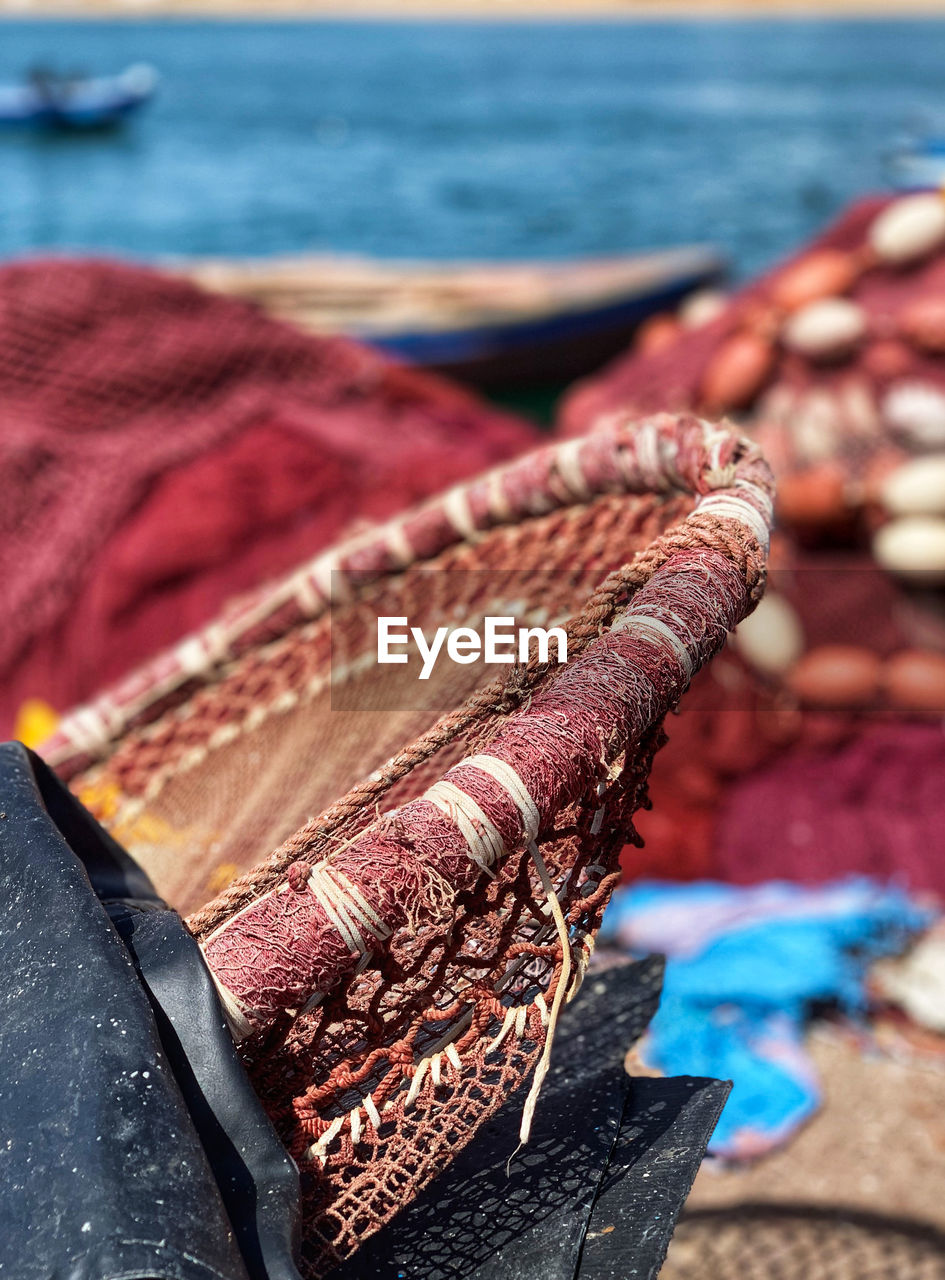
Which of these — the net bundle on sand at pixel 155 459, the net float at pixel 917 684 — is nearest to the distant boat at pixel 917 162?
the net float at pixel 917 684

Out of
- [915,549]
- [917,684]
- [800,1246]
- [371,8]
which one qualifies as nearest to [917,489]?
[915,549]

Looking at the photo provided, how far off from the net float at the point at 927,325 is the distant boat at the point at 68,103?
70.1ft

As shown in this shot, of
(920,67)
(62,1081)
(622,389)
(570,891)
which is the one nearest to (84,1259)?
(62,1081)

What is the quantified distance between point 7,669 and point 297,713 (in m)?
1.21

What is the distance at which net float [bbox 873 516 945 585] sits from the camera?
9.05 feet

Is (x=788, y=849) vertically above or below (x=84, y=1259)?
below

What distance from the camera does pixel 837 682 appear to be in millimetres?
2793

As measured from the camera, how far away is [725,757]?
Result: 2688 mm

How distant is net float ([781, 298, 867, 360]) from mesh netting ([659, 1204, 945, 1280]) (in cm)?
191

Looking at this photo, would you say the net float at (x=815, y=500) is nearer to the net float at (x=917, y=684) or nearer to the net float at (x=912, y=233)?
the net float at (x=917, y=684)

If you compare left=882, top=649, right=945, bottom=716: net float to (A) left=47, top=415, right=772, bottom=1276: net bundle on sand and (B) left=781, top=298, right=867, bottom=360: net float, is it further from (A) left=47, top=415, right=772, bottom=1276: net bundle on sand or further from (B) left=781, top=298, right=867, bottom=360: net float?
(A) left=47, top=415, right=772, bottom=1276: net bundle on sand

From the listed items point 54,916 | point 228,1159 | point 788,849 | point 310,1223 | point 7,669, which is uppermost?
point 54,916

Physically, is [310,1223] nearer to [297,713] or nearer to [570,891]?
[570,891]

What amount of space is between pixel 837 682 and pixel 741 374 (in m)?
0.82
